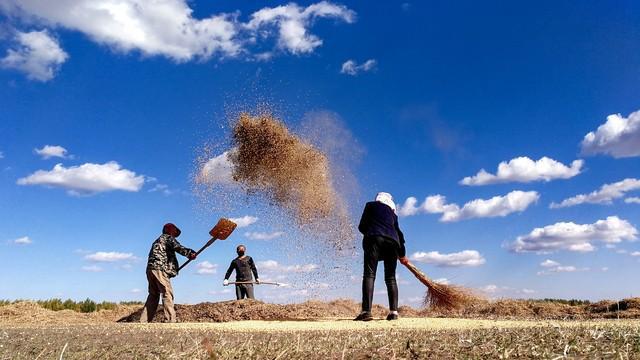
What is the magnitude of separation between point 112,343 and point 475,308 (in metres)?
8.53

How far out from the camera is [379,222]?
394 inches

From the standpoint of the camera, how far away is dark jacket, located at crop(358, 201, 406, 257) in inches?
392

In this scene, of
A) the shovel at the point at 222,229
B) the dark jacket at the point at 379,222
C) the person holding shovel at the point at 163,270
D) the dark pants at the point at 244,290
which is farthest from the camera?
the dark pants at the point at 244,290

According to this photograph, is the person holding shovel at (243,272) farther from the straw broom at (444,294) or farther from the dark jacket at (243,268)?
the straw broom at (444,294)

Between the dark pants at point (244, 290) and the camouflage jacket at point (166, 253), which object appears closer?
the camouflage jacket at point (166, 253)

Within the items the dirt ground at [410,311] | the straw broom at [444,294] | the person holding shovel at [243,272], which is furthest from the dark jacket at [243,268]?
the straw broom at [444,294]

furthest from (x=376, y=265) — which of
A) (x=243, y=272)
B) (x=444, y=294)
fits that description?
(x=243, y=272)

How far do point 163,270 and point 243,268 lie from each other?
3.56 meters

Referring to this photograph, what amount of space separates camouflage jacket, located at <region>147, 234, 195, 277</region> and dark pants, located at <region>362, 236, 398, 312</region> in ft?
12.7

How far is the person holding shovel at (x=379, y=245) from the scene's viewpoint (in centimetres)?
971

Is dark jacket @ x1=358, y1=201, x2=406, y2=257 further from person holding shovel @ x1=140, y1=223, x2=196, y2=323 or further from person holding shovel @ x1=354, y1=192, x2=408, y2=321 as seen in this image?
person holding shovel @ x1=140, y1=223, x2=196, y2=323

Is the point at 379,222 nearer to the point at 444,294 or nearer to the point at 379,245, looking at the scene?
the point at 379,245

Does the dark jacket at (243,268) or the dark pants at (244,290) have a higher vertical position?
the dark jacket at (243,268)

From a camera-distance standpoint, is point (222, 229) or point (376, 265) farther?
point (222, 229)
